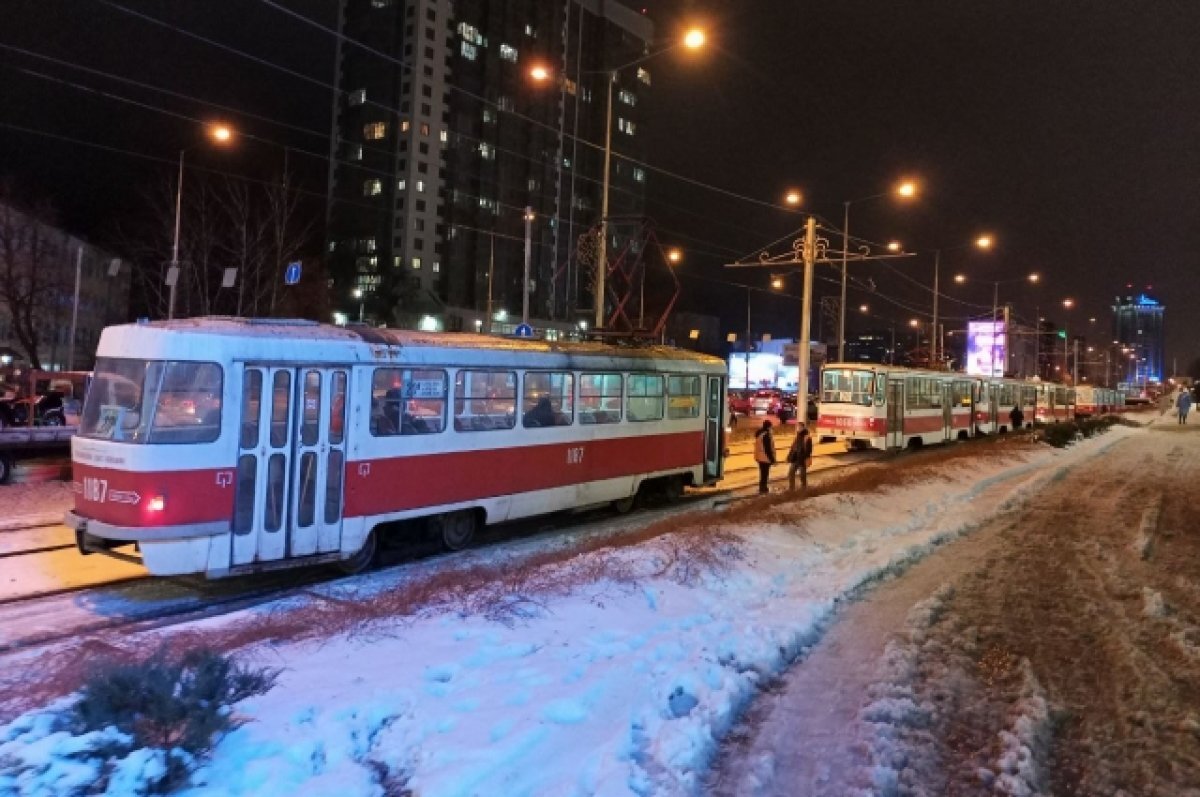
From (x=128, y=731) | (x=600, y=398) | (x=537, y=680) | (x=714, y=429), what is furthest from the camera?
(x=714, y=429)

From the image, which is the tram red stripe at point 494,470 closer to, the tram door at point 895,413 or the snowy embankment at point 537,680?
the snowy embankment at point 537,680

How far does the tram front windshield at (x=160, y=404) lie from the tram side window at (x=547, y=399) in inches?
178

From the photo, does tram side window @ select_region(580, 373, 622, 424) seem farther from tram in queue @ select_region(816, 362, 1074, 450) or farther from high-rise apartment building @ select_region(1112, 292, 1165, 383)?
high-rise apartment building @ select_region(1112, 292, 1165, 383)

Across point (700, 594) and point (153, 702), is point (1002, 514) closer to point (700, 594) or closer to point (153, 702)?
point (700, 594)

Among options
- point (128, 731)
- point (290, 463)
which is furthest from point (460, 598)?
point (128, 731)

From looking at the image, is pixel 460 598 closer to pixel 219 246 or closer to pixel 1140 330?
pixel 219 246

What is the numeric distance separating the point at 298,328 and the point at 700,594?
17.1ft

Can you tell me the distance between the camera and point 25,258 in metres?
33.8

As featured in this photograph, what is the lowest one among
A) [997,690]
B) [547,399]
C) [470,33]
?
[997,690]

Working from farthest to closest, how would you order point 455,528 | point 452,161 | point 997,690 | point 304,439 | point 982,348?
point 452,161
point 982,348
point 455,528
point 304,439
point 997,690

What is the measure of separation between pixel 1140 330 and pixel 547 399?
156 m

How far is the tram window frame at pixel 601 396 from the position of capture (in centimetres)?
1312

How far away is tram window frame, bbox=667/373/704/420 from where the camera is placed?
15273 mm

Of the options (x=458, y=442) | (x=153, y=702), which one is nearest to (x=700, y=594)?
(x=458, y=442)
